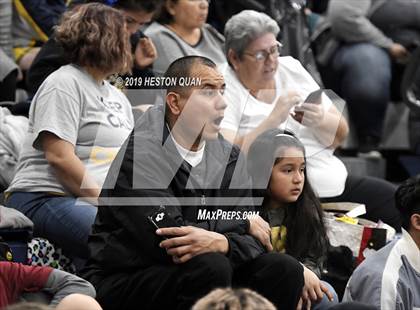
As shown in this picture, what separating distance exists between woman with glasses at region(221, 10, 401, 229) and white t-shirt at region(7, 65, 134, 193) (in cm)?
56

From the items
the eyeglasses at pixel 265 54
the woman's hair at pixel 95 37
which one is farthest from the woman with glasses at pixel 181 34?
Answer: the woman's hair at pixel 95 37

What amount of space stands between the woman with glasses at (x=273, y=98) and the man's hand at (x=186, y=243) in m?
1.04

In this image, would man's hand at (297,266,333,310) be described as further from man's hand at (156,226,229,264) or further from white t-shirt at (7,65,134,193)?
white t-shirt at (7,65,134,193)

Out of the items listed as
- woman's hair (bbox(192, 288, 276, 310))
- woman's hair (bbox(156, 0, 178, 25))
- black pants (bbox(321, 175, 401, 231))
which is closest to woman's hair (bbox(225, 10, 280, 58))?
woman's hair (bbox(156, 0, 178, 25))

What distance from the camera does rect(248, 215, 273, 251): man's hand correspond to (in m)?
4.52

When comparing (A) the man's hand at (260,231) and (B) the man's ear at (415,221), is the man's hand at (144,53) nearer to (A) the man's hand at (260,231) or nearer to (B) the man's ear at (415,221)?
(A) the man's hand at (260,231)

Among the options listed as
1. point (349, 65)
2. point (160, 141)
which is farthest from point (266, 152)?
point (349, 65)

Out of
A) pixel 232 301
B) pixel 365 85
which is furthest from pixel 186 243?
pixel 365 85

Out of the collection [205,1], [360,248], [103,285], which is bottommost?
[360,248]

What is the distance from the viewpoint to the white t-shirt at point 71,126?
4.89 meters

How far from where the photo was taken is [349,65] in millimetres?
7191

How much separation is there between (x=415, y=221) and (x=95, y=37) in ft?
5.17

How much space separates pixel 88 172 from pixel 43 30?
1486 mm

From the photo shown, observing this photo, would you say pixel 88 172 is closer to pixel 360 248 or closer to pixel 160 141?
pixel 160 141
